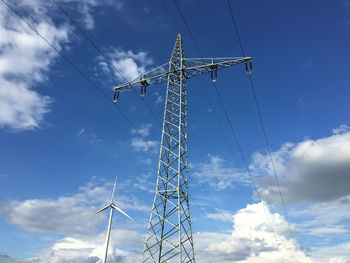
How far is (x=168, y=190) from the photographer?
3067 cm

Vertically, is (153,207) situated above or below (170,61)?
below

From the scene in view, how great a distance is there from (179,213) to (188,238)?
3.00 metres

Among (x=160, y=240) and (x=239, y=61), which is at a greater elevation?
(x=239, y=61)

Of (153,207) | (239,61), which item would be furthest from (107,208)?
(239,61)

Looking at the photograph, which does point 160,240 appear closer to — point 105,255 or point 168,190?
point 168,190

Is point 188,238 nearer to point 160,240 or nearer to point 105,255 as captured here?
point 160,240

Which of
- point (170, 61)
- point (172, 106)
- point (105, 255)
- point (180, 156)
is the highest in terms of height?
point (170, 61)

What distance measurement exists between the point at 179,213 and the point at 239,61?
21.7 metres

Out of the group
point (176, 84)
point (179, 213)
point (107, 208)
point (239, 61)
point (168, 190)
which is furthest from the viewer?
point (107, 208)

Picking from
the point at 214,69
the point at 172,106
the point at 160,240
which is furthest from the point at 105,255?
the point at 214,69

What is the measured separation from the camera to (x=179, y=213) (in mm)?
28406

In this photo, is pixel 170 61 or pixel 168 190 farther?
pixel 170 61

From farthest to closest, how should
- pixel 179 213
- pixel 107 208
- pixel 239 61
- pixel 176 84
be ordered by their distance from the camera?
pixel 107 208
pixel 176 84
pixel 239 61
pixel 179 213

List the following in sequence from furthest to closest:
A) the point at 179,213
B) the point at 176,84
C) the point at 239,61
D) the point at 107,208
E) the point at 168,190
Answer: the point at 107,208, the point at 176,84, the point at 239,61, the point at 168,190, the point at 179,213
